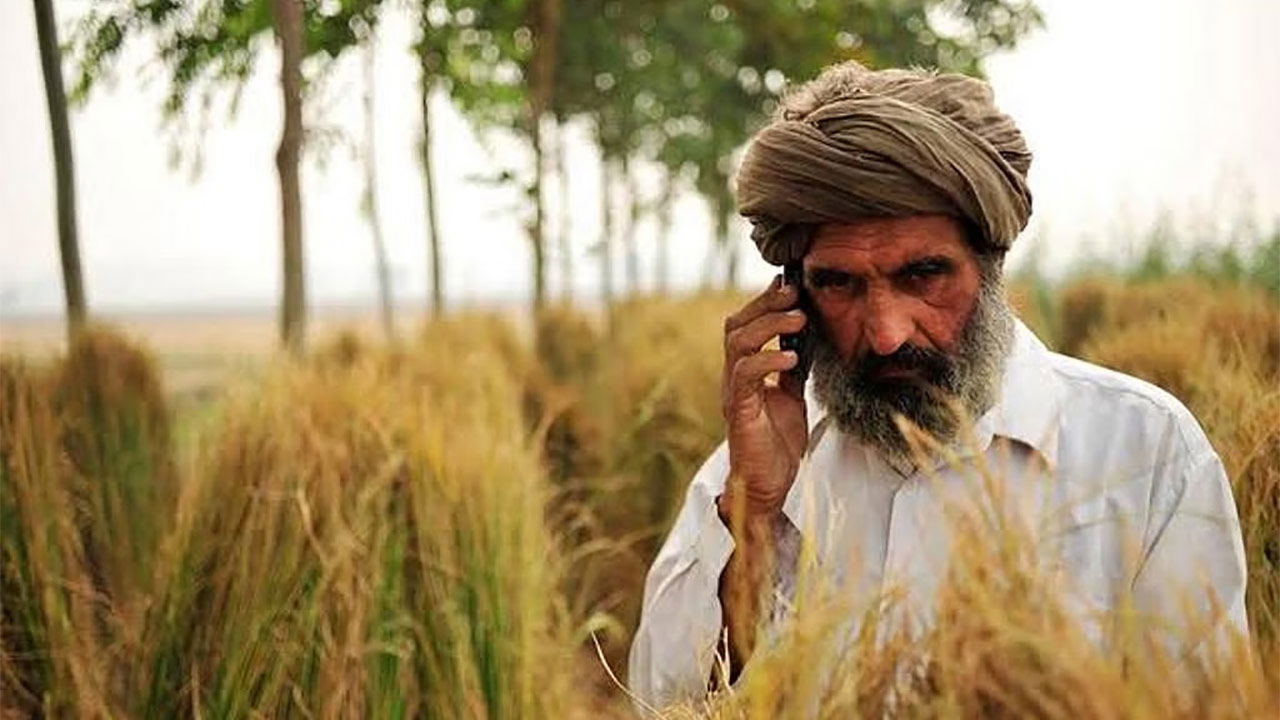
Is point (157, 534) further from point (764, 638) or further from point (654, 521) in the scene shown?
point (764, 638)

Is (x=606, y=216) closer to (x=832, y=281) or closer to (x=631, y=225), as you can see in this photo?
(x=631, y=225)

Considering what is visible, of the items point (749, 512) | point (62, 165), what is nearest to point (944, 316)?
point (749, 512)

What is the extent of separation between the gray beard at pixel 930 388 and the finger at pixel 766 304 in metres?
0.11

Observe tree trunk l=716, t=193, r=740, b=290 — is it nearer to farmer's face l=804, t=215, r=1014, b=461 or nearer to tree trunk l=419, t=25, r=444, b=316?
tree trunk l=419, t=25, r=444, b=316

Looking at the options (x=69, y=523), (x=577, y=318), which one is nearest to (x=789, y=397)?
(x=69, y=523)

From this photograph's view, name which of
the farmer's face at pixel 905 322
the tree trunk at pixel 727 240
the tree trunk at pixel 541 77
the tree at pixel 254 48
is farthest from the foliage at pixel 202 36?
the tree trunk at pixel 727 240

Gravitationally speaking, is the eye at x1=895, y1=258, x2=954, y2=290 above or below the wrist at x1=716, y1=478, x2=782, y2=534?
above

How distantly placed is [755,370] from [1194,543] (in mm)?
578

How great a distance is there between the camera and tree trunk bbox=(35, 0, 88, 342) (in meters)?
3.48

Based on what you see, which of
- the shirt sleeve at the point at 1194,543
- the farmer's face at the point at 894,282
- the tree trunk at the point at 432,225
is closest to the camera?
the shirt sleeve at the point at 1194,543

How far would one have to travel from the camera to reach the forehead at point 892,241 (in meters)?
1.82

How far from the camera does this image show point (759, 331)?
78.0 inches

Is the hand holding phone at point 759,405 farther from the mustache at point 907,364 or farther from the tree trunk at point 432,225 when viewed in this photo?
the tree trunk at point 432,225

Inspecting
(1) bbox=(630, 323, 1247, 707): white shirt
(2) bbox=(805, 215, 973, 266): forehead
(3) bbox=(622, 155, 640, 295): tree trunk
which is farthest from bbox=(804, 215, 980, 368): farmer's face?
(3) bbox=(622, 155, 640, 295): tree trunk
